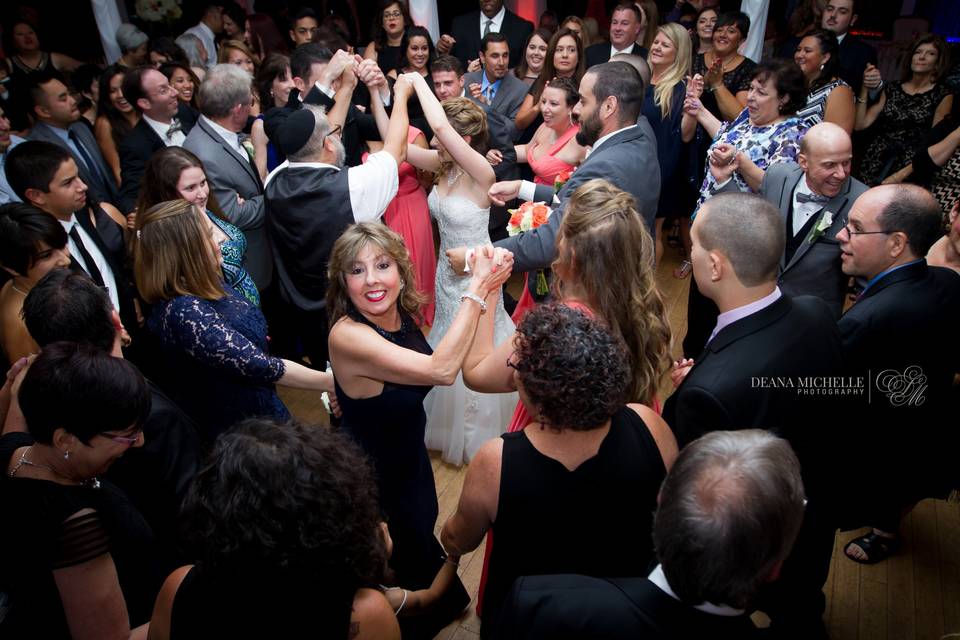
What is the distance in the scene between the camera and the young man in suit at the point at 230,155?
3.27 meters

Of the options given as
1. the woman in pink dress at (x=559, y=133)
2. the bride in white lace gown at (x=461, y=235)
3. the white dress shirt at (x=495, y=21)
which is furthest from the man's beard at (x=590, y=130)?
the white dress shirt at (x=495, y=21)

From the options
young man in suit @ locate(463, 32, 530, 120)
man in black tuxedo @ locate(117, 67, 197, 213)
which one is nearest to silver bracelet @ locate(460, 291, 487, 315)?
man in black tuxedo @ locate(117, 67, 197, 213)

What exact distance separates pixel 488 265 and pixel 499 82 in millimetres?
3599

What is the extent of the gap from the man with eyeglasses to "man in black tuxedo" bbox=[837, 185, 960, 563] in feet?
7.03

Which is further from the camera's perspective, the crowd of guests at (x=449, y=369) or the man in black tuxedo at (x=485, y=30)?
the man in black tuxedo at (x=485, y=30)

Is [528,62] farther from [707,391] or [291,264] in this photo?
[707,391]

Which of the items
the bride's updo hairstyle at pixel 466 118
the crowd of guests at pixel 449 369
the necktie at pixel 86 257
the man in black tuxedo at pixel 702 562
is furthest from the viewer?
the bride's updo hairstyle at pixel 466 118

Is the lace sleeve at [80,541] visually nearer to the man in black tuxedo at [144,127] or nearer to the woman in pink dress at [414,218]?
the woman in pink dress at [414,218]

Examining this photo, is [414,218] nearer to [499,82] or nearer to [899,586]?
[499,82]

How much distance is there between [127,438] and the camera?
1.51 meters

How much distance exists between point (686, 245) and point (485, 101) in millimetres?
2051

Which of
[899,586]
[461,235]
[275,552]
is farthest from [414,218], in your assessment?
[899,586]

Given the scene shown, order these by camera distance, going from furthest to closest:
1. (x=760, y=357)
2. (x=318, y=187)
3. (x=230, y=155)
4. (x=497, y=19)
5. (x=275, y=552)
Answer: (x=497, y=19)
(x=230, y=155)
(x=318, y=187)
(x=760, y=357)
(x=275, y=552)

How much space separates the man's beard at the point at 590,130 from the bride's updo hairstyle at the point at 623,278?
1.11 meters
